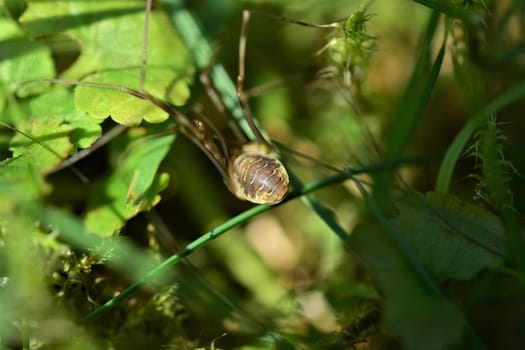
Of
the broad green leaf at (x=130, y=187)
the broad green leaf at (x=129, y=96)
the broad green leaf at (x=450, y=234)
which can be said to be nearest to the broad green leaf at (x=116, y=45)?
the broad green leaf at (x=129, y=96)

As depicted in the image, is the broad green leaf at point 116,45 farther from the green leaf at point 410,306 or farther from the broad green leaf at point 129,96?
the green leaf at point 410,306

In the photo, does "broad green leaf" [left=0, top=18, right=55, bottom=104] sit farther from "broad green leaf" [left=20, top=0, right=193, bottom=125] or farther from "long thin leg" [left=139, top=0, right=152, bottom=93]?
"long thin leg" [left=139, top=0, right=152, bottom=93]

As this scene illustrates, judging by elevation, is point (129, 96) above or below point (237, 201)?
above

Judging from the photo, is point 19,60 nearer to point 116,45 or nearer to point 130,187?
point 116,45

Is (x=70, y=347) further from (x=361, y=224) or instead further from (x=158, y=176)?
(x=361, y=224)

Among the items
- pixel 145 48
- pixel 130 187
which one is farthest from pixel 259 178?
pixel 145 48

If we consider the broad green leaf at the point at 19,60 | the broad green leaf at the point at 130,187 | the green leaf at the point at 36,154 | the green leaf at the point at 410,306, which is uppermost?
the broad green leaf at the point at 19,60

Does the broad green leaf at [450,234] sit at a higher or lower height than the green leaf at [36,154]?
higher
